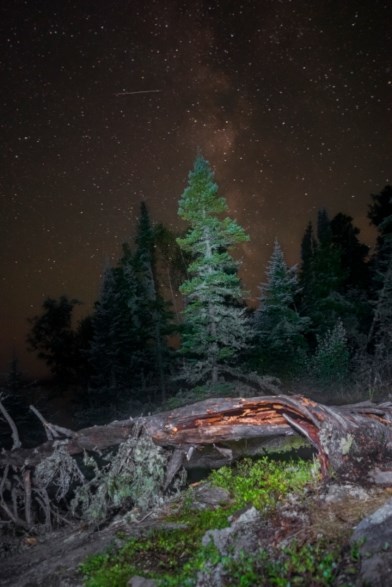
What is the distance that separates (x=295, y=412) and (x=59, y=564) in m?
4.88

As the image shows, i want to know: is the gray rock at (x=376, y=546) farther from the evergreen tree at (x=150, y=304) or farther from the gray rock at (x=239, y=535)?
the evergreen tree at (x=150, y=304)

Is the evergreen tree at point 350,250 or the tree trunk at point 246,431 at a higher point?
the evergreen tree at point 350,250

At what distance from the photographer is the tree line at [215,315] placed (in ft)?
58.3

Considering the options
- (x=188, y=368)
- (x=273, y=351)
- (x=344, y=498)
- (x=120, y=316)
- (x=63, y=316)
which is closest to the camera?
(x=344, y=498)

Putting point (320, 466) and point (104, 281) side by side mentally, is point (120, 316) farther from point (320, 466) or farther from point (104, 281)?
point (320, 466)

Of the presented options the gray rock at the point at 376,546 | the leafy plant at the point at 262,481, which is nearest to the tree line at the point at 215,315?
the leafy plant at the point at 262,481

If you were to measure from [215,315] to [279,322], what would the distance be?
1184 cm

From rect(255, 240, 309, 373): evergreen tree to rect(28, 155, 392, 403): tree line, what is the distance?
7 cm

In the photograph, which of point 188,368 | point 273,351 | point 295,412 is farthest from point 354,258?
point 295,412

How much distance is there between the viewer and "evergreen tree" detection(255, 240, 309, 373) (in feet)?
86.1

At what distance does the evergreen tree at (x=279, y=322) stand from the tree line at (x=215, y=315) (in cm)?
7

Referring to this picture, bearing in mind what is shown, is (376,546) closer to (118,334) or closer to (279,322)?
(279,322)

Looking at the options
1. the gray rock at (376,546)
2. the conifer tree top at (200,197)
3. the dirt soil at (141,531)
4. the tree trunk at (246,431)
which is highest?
the conifer tree top at (200,197)

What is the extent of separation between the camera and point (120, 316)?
3409cm
